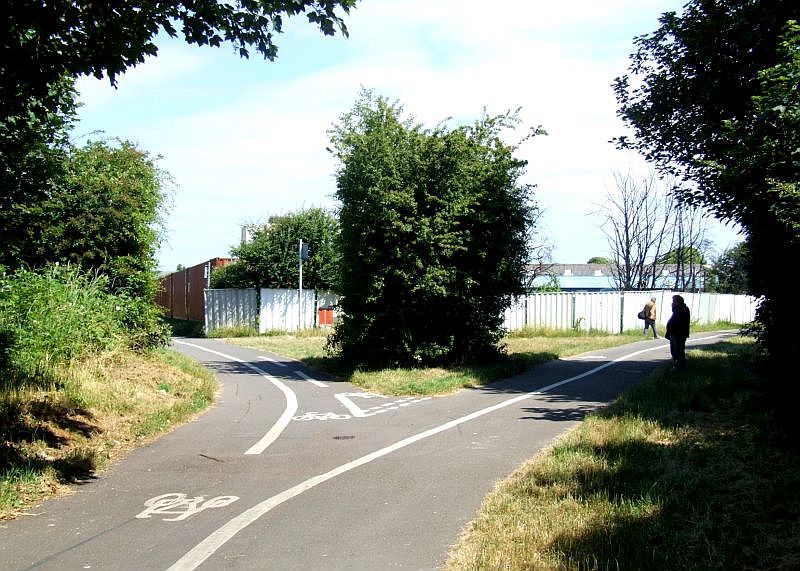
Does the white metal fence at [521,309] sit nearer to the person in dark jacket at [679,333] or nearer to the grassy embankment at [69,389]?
the person in dark jacket at [679,333]

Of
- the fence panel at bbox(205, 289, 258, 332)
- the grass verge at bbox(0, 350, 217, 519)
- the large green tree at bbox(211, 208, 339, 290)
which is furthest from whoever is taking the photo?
the large green tree at bbox(211, 208, 339, 290)

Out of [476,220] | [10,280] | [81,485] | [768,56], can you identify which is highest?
[768,56]

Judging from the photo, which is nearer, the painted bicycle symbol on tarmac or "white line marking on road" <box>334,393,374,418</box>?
the painted bicycle symbol on tarmac

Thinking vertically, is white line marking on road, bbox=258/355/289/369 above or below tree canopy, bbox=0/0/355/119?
below

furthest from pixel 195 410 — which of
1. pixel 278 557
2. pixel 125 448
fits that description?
pixel 278 557

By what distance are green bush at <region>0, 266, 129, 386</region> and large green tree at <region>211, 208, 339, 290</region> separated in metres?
21.6

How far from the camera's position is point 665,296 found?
35906 mm

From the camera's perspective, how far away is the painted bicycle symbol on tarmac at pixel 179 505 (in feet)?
20.5

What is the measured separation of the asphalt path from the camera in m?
5.26

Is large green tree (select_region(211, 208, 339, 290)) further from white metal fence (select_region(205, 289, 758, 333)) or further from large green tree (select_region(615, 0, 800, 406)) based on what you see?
large green tree (select_region(615, 0, 800, 406))

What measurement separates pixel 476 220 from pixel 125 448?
33.2ft

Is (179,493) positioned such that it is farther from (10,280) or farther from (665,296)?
(665,296)

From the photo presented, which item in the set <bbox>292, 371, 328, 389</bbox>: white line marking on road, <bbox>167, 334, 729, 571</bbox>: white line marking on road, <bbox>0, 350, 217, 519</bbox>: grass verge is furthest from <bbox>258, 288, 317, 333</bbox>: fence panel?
<bbox>167, 334, 729, 571</bbox>: white line marking on road

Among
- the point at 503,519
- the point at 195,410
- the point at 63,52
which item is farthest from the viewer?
the point at 195,410
